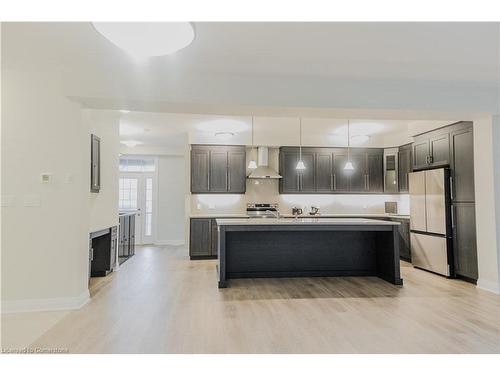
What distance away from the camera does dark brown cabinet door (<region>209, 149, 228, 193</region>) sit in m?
6.75

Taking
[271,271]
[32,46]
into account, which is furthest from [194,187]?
[32,46]

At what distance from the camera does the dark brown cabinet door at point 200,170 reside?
670 centimetres

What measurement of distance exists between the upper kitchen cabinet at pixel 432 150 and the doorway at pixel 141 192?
6.26 metres

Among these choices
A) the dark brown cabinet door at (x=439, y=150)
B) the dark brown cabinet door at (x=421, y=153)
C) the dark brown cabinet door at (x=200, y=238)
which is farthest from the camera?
the dark brown cabinet door at (x=200, y=238)

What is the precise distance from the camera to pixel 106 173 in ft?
16.4

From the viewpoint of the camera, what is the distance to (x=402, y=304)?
137 inches

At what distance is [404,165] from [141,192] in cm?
650

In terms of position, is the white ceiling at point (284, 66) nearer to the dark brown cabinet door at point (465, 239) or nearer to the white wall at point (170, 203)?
the dark brown cabinet door at point (465, 239)

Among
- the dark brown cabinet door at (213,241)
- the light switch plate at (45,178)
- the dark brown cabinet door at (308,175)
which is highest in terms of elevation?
the dark brown cabinet door at (308,175)

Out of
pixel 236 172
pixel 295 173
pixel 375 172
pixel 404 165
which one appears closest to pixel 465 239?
pixel 404 165

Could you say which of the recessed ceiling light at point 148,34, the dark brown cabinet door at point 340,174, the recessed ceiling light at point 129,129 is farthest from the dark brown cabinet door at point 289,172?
the recessed ceiling light at point 148,34

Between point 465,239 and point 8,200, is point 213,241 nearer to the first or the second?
point 8,200
